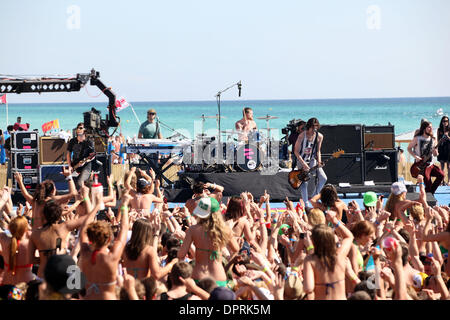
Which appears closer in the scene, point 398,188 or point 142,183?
point 398,188

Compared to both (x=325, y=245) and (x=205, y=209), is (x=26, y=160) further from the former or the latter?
(x=325, y=245)

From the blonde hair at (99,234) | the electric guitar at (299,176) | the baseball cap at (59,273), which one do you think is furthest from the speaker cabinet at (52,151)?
the baseball cap at (59,273)

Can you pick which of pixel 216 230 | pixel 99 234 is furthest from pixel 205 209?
pixel 99 234

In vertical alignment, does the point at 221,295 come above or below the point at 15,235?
below

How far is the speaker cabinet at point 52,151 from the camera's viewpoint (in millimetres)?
14234

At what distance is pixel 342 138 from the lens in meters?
14.2

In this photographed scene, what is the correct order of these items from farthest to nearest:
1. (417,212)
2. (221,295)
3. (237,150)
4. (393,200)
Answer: (237,150) → (393,200) → (417,212) → (221,295)

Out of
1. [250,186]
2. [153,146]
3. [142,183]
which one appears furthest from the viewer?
[153,146]

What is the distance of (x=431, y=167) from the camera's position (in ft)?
41.5

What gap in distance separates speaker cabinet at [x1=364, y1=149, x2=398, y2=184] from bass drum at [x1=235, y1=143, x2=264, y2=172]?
2141mm

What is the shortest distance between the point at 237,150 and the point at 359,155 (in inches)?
94.8

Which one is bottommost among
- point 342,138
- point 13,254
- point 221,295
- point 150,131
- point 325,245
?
point 221,295

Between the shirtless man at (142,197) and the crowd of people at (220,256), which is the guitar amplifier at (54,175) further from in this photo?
the crowd of people at (220,256)
